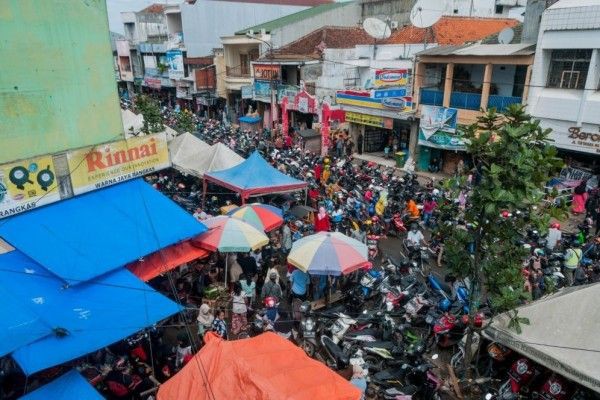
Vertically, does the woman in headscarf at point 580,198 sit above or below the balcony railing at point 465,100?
below

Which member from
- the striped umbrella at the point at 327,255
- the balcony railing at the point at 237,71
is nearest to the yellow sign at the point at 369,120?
the striped umbrella at the point at 327,255

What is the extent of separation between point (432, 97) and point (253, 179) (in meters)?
11.5

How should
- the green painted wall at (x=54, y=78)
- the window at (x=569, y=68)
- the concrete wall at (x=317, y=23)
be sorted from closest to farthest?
1. the green painted wall at (x=54, y=78)
2. the window at (x=569, y=68)
3. the concrete wall at (x=317, y=23)

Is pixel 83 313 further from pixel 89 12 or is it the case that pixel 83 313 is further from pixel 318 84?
pixel 318 84

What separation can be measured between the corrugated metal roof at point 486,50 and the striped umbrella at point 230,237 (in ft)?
44.4

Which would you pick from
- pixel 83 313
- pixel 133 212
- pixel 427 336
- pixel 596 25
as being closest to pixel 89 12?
pixel 133 212

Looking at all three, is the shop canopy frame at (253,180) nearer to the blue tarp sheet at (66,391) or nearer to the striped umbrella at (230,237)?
the striped umbrella at (230,237)

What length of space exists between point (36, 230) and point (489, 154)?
28.7ft

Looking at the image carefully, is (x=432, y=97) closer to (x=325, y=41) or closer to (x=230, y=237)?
(x=325, y=41)

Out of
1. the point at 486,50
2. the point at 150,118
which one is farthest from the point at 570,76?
the point at 150,118

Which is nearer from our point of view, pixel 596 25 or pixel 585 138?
pixel 596 25

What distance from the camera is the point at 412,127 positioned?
22.0 metres

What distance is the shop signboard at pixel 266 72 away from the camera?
29.5m

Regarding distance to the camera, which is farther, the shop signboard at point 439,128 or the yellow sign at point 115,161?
the shop signboard at point 439,128
